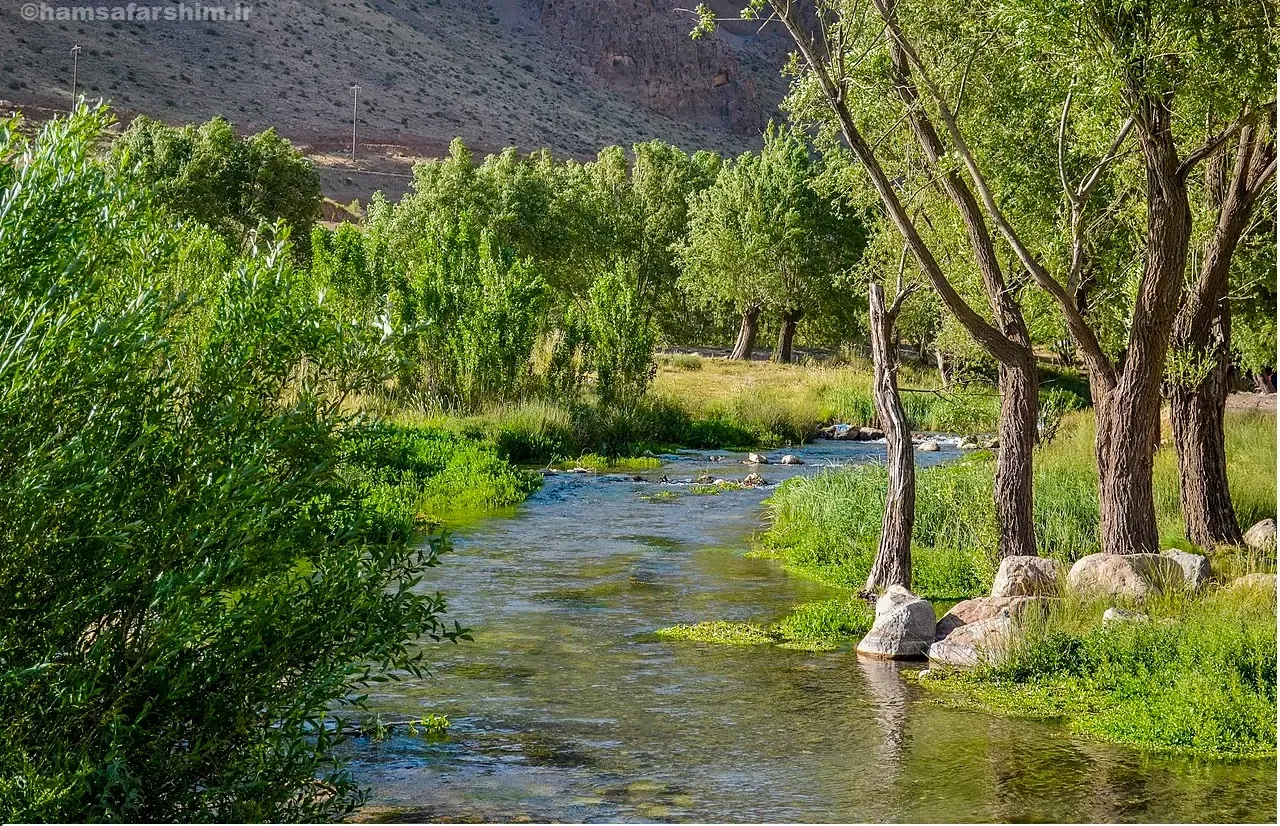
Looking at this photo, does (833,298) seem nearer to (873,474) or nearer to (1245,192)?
(873,474)

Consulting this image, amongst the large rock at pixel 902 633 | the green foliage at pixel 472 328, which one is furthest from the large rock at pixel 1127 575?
the green foliage at pixel 472 328

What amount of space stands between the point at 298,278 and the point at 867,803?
15.3 ft

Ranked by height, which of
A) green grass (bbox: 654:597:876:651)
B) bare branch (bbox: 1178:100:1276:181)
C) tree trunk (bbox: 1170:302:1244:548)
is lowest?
green grass (bbox: 654:597:876:651)

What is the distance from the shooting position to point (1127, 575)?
12.1 meters

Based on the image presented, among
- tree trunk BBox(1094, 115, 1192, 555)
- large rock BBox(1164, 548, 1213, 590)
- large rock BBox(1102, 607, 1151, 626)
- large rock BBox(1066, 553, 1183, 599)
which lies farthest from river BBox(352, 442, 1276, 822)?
tree trunk BBox(1094, 115, 1192, 555)

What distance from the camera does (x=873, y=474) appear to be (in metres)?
20.3

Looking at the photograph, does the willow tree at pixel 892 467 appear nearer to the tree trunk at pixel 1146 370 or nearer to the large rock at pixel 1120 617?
the tree trunk at pixel 1146 370

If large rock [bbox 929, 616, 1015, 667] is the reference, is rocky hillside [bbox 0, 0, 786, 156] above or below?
above

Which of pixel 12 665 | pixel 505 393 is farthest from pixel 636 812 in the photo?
pixel 505 393

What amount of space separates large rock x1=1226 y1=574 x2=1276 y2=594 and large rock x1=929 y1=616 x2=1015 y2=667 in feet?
7.29

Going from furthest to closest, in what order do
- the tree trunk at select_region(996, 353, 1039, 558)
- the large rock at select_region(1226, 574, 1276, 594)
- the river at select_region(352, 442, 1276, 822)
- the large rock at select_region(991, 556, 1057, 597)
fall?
the tree trunk at select_region(996, 353, 1039, 558) < the large rock at select_region(991, 556, 1057, 597) < the large rock at select_region(1226, 574, 1276, 594) < the river at select_region(352, 442, 1276, 822)

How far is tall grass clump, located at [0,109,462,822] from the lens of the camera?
4.99m

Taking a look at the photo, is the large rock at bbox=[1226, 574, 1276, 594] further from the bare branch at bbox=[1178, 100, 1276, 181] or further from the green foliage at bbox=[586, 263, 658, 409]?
the green foliage at bbox=[586, 263, 658, 409]

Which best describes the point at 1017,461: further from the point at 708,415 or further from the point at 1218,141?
the point at 708,415
